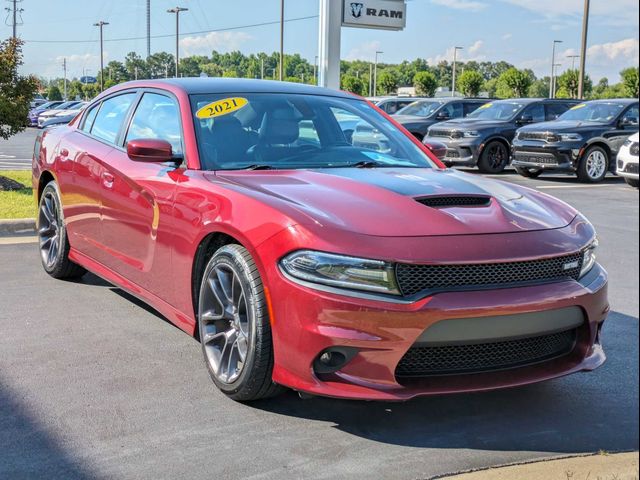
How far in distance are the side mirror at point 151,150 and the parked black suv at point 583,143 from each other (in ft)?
40.3

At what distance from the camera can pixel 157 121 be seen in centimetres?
468

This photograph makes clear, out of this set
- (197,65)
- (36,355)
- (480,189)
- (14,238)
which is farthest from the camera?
(197,65)

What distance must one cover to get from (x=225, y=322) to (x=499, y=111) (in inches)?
617

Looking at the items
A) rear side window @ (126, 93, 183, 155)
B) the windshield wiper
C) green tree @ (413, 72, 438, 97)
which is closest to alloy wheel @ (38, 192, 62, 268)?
rear side window @ (126, 93, 183, 155)

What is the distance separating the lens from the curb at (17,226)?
8164 millimetres

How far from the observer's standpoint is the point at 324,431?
130 inches

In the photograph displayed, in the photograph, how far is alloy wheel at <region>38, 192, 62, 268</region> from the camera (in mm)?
5840

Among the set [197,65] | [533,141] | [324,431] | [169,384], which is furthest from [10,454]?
[197,65]

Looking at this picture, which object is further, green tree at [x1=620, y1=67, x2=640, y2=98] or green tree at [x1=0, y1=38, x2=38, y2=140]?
green tree at [x1=0, y1=38, x2=38, y2=140]

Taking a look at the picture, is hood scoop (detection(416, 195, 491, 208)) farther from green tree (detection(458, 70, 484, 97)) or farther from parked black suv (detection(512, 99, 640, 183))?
green tree (detection(458, 70, 484, 97))

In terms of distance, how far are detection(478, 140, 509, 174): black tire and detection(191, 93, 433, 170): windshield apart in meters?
12.5

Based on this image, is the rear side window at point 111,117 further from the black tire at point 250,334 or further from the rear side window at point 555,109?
the rear side window at point 555,109

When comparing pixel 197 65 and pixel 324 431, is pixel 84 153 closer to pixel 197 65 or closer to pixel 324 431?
pixel 324 431

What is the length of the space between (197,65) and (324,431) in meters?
92.0
